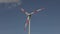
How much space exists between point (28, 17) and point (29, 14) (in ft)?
1.39

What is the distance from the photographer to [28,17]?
43.9 feet

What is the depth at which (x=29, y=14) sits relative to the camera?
43.9 ft
